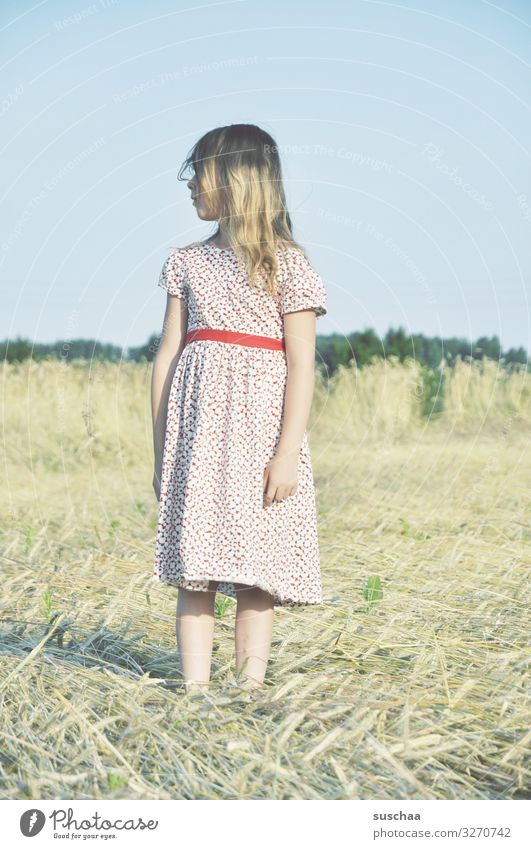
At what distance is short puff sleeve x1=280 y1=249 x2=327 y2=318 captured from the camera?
2574 millimetres

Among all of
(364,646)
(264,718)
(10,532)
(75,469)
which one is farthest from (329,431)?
(264,718)

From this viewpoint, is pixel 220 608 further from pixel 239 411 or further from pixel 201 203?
Answer: pixel 201 203

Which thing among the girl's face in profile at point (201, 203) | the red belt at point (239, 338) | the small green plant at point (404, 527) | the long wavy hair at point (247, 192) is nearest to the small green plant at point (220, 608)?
the red belt at point (239, 338)

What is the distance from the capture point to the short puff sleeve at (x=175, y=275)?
2.67m

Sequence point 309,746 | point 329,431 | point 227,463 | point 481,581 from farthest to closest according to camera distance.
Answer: point 329,431 → point 481,581 → point 227,463 → point 309,746

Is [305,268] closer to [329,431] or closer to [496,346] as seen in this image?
[329,431]

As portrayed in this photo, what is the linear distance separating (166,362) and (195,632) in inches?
28.1

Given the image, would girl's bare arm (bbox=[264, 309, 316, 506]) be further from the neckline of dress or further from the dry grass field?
the dry grass field

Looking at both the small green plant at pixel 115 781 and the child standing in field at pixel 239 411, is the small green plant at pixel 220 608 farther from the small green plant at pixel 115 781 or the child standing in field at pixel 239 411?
the small green plant at pixel 115 781

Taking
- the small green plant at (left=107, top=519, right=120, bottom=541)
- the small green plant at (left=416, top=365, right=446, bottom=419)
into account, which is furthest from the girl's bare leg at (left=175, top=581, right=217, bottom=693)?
the small green plant at (left=416, top=365, right=446, bottom=419)

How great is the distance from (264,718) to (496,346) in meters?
8.26
